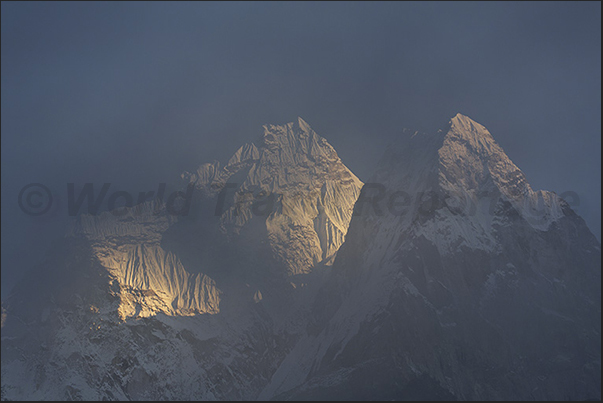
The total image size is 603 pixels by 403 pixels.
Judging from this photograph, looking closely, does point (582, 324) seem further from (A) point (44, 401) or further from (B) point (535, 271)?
(A) point (44, 401)

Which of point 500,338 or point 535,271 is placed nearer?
point 500,338

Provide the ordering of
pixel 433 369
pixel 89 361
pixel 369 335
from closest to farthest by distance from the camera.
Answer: pixel 433 369 < pixel 369 335 < pixel 89 361

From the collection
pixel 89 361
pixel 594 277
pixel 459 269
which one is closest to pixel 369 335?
pixel 459 269

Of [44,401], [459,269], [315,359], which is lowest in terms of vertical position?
[44,401]

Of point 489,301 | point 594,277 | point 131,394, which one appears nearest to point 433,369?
point 489,301

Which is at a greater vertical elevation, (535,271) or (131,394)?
(535,271)

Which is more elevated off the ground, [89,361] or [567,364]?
[567,364]

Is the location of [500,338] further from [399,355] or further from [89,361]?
[89,361]

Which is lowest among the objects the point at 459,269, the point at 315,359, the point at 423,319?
the point at 315,359

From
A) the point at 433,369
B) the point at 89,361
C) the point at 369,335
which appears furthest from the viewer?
the point at 89,361
